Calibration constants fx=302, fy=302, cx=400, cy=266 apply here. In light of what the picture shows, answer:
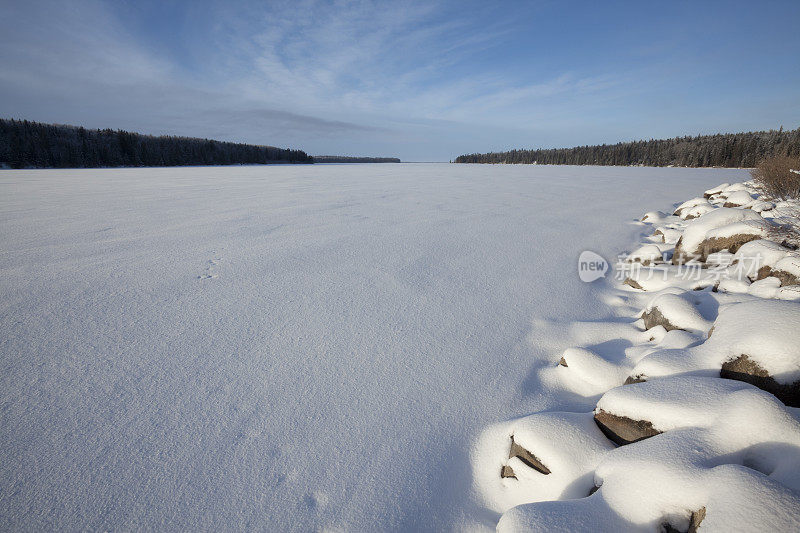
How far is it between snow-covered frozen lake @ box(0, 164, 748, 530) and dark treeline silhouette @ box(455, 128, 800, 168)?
43.1 meters

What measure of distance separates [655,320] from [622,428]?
1690 mm

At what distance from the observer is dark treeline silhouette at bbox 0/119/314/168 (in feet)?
109

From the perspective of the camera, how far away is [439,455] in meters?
1.92

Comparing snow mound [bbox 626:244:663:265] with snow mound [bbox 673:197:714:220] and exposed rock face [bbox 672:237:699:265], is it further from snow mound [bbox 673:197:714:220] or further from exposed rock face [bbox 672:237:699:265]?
snow mound [bbox 673:197:714:220]

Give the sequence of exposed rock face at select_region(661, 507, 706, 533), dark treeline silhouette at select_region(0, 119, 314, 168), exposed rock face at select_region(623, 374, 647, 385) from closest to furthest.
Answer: exposed rock face at select_region(661, 507, 706, 533) < exposed rock face at select_region(623, 374, 647, 385) < dark treeline silhouette at select_region(0, 119, 314, 168)

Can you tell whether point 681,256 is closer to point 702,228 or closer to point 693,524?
point 702,228

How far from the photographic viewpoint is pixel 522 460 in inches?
68.8

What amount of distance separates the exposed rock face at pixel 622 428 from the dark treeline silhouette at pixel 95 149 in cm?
5160

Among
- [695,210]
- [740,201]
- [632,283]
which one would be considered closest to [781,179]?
[740,201]

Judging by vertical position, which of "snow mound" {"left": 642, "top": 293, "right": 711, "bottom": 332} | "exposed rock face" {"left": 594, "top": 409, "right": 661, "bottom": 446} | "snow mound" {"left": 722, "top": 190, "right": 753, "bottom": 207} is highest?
"snow mound" {"left": 722, "top": 190, "right": 753, "bottom": 207}

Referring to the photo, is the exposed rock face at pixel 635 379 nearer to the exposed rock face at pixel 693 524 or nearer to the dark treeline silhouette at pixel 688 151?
the exposed rock face at pixel 693 524

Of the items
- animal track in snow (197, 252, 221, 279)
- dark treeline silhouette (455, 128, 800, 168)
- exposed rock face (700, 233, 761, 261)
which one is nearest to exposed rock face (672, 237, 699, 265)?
exposed rock face (700, 233, 761, 261)

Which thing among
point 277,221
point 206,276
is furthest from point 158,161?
point 206,276

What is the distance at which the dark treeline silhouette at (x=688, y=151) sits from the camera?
39125 mm
